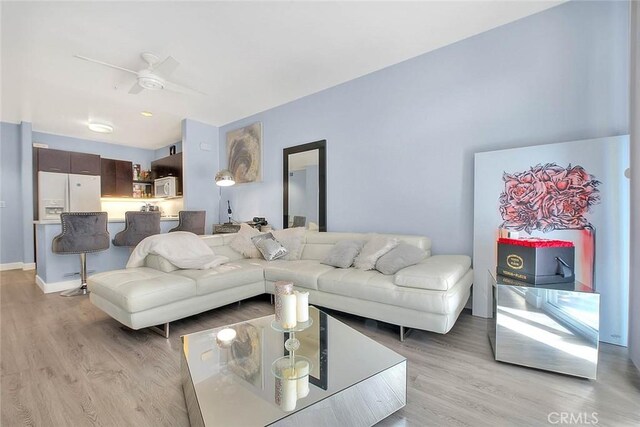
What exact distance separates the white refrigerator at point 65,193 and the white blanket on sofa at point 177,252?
4079mm

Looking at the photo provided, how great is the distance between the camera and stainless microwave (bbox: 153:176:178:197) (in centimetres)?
594

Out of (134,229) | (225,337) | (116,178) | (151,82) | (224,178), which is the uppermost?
(151,82)

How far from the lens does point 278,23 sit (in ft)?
8.39

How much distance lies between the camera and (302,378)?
1301 mm

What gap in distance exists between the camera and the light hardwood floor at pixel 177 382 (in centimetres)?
140

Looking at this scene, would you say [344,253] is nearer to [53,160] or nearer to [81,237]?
[81,237]

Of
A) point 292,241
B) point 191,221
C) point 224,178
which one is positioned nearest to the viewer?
point 292,241

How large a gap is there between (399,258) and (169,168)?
227 inches

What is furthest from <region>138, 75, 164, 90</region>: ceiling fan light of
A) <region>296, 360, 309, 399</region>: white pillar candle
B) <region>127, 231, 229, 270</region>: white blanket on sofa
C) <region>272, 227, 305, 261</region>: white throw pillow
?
<region>296, 360, 309, 399</region>: white pillar candle

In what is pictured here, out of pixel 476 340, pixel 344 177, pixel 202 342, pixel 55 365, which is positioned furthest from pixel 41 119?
pixel 476 340

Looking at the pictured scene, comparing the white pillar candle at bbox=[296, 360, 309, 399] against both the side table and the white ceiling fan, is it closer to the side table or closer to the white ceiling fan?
the side table

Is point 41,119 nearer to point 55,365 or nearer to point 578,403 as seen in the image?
point 55,365

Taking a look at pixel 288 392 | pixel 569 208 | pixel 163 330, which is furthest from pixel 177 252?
pixel 569 208

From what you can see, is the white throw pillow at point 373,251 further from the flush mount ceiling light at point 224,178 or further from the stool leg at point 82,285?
the stool leg at point 82,285
